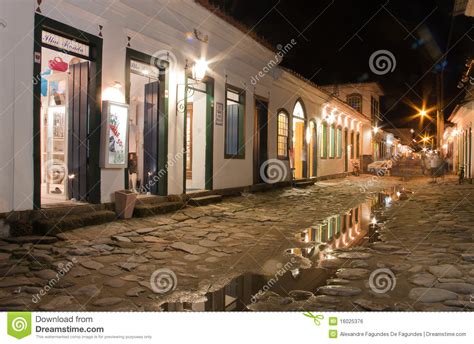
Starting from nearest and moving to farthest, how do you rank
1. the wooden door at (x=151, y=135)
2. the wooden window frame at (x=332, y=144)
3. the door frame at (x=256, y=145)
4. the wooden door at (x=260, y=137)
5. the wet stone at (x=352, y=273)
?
the wet stone at (x=352, y=273), the wooden door at (x=151, y=135), the door frame at (x=256, y=145), the wooden door at (x=260, y=137), the wooden window frame at (x=332, y=144)

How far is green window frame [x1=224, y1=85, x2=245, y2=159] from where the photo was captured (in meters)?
13.3

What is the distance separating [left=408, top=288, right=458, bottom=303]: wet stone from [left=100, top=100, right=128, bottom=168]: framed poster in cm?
622

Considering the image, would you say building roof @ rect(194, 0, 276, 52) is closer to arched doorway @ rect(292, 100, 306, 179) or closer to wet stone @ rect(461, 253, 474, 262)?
arched doorway @ rect(292, 100, 306, 179)

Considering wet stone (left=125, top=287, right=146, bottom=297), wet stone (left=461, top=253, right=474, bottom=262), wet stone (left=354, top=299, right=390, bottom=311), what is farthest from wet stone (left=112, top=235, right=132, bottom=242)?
wet stone (left=461, top=253, right=474, bottom=262)

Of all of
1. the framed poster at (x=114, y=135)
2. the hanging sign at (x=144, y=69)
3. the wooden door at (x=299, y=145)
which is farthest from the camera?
the wooden door at (x=299, y=145)

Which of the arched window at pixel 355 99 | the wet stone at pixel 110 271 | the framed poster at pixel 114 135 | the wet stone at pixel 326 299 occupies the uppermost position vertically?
the arched window at pixel 355 99

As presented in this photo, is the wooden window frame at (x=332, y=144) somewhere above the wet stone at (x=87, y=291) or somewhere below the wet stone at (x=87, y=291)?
above

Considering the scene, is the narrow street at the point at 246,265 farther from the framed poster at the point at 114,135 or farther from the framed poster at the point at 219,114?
the framed poster at the point at 219,114

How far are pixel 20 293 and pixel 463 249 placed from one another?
603 centimetres

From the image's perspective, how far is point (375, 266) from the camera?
5.34 metres

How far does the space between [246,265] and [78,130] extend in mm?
4966

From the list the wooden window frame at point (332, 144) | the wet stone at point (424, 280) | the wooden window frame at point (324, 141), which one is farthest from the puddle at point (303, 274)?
the wooden window frame at point (332, 144)

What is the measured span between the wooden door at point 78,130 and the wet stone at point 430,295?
6420 mm

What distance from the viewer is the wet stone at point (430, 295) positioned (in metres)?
4.09
